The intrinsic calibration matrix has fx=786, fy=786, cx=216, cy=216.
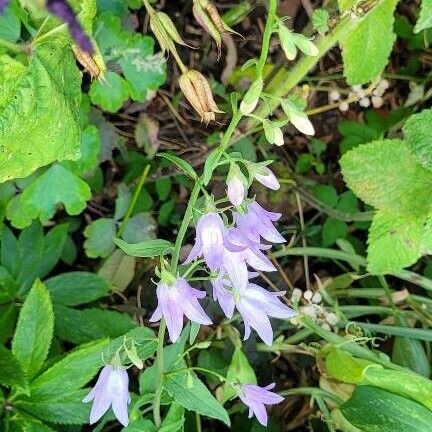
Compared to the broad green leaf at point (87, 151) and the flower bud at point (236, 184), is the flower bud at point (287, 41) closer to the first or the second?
the flower bud at point (236, 184)

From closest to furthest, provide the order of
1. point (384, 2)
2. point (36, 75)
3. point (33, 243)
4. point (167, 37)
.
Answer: point (36, 75) < point (167, 37) < point (384, 2) < point (33, 243)

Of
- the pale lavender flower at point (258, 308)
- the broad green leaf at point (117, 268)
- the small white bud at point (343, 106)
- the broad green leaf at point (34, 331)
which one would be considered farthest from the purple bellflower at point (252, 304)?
the small white bud at point (343, 106)

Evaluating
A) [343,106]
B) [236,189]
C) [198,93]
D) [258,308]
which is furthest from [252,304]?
[343,106]

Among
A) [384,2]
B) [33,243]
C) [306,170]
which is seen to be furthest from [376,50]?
[33,243]

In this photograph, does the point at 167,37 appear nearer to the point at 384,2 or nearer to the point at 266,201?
the point at 384,2

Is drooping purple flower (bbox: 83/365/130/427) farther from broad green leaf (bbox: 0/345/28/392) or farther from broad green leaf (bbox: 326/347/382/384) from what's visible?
broad green leaf (bbox: 326/347/382/384)

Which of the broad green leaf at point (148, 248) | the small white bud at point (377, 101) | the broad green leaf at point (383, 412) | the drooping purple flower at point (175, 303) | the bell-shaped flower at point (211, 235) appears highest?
the bell-shaped flower at point (211, 235)
